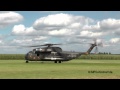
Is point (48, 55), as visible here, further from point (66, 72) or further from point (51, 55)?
point (66, 72)

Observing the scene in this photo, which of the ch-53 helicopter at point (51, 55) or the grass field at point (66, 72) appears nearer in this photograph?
the grass field at point (66, 72)

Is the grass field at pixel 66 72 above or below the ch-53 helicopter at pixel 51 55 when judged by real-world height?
below

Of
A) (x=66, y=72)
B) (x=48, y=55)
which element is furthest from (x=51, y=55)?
(x=66, y=72)

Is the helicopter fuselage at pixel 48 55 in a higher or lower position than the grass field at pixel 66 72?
higher

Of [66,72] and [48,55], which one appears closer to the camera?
[66,72]

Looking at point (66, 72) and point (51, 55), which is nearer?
point (66, 72)

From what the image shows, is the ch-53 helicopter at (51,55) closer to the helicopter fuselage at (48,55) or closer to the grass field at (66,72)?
the helicopter fuselage at (48,55)

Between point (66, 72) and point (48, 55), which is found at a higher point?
point (48, 55)

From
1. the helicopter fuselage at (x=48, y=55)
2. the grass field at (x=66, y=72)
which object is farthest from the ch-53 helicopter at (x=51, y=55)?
the grass field at (x=66, y=72)

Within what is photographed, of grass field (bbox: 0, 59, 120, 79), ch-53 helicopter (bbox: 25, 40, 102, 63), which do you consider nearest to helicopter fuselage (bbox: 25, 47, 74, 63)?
ch-53 helicopter (bbox: 25, 40, 102, 63)
